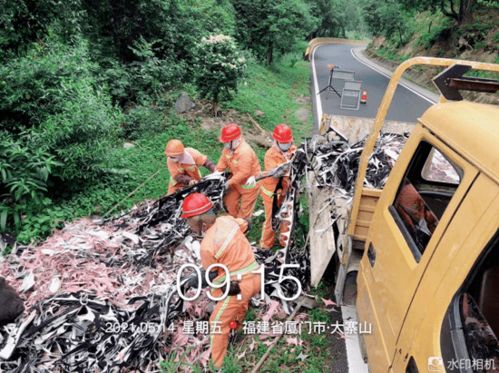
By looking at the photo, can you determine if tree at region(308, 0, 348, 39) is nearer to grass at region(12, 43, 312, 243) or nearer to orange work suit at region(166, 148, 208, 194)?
grass at region(12, 43, 312, 243)

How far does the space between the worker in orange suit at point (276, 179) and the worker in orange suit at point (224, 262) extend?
1652 millimetres

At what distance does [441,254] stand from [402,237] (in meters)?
0.54

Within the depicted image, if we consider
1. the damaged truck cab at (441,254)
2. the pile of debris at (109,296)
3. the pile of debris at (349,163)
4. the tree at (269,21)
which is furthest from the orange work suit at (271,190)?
the tree at (269,21)

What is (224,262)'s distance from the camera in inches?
126

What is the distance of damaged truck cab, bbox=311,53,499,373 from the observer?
5.30 ft

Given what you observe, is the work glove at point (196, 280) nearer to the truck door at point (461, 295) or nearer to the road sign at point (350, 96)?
the truck door at point (461, 295)

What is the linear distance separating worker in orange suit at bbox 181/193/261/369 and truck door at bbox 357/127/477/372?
38.3 inches

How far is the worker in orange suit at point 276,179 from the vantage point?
5031 mm

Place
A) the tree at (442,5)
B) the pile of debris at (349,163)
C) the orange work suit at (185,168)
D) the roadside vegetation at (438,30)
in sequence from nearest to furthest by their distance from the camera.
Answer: the pile of debris at (349,163) < the orange work suit at (185,168) < the roadside vegetation at (438,30) < the tree at (442,5)

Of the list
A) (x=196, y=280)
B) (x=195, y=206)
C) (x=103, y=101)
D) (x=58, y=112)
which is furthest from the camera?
(x=103, y=101)

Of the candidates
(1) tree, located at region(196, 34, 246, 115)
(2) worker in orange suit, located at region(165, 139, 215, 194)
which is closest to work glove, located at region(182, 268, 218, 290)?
(2) worker in orange suit, located at region(165, 139, 215, 194)

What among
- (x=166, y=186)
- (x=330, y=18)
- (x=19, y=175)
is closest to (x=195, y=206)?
(x=19, y=175)

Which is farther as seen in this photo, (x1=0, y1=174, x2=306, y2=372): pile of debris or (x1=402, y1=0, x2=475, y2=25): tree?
(x1=402, y1=0, x2=475, y2=25): tree

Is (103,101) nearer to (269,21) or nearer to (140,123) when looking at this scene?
(140,123)
